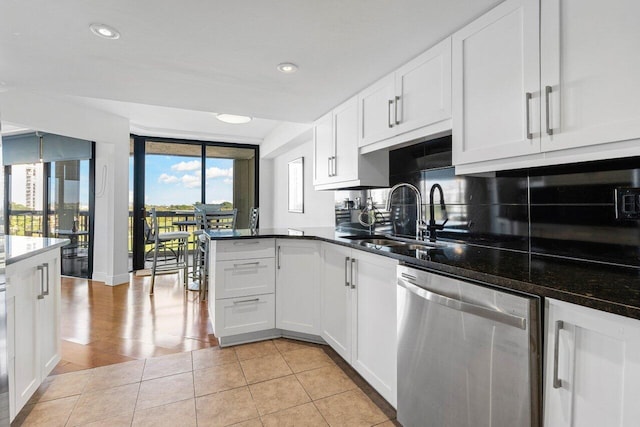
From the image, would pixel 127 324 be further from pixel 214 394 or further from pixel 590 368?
pixel 590 368

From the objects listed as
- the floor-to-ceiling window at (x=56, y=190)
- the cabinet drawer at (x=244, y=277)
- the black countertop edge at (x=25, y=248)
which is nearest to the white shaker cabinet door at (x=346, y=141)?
the cabinet drawer at (x=244, y=277)

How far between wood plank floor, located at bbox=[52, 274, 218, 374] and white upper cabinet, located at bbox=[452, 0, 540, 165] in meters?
2.52

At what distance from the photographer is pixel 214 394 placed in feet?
6.41

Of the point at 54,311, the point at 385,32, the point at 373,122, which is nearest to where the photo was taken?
the point at 385,32

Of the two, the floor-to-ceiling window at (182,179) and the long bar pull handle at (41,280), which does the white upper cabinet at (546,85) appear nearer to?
the long bar pull handle at (41,280)

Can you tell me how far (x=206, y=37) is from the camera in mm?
1781

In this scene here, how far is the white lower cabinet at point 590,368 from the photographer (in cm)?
81

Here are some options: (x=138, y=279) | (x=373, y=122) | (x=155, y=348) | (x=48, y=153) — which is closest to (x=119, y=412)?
(x=155, y=348)

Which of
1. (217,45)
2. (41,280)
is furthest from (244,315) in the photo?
(217,45)

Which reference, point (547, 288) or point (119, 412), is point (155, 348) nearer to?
point (119, 412)

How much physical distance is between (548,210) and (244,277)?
216cm

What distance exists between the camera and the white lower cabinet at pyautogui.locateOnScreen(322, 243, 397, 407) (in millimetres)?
1744

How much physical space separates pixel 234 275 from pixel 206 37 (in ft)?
5.72

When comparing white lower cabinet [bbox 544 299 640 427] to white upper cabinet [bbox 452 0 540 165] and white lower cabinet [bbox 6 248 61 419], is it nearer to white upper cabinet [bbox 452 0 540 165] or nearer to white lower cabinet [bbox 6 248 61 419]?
white upper cabinet [bbox 452 0 540 165]
